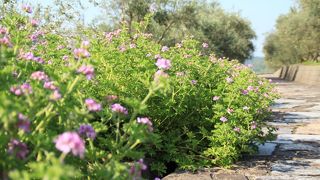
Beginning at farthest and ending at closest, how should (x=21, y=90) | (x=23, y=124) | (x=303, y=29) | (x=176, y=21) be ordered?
(x=303, y=29)
(x=176, y=21)
(x=21, y=90)
(x=23, y=124)

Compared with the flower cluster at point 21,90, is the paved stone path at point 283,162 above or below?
below

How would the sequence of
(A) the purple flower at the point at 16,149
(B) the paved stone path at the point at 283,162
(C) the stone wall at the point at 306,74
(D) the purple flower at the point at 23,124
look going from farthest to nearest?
(C) the stone wall at the point at 306,74 → (B) the paved stone path at the point at 283,162 → (A) the purple flower at the point at 16,149 → (D) the purple flower at the point at 23,124

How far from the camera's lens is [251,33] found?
152ft

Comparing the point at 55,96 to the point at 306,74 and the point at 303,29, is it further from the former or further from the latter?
the point at 303,29

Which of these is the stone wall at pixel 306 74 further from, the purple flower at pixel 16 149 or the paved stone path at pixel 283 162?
the purple flower at pixel 16 149

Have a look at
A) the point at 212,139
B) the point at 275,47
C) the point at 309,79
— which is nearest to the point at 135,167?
the point at 212,139

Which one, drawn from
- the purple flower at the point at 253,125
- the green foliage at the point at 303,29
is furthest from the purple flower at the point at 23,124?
the green foliage at the point at 303,29

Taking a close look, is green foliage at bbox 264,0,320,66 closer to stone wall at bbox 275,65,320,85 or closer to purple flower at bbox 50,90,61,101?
stone wall at bbox 275,65,320,85

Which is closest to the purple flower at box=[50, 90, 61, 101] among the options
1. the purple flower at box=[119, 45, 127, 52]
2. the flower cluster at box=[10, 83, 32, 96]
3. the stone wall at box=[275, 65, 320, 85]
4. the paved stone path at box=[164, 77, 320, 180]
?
the flower cluster at box=[10, 83, 32, 96]

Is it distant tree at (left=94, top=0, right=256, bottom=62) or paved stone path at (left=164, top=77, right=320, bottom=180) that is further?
distant tree at (left=94, top=0, right=256, bottom=62)

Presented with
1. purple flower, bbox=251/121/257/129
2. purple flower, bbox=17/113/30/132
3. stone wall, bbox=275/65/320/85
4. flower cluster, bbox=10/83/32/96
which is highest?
flower cluster, bbox=10/83/32/96

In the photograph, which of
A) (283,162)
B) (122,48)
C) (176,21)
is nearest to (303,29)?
(176,21)

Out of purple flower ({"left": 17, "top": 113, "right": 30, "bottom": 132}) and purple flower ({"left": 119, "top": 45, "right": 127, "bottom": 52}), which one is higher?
purple flower ({"left": 17, "top": 113, "right": 30, "bottom": 132})

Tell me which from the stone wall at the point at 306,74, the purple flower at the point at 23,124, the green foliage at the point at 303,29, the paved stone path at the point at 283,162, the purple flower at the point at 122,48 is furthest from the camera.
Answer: the green foliage at the point at 303,29
